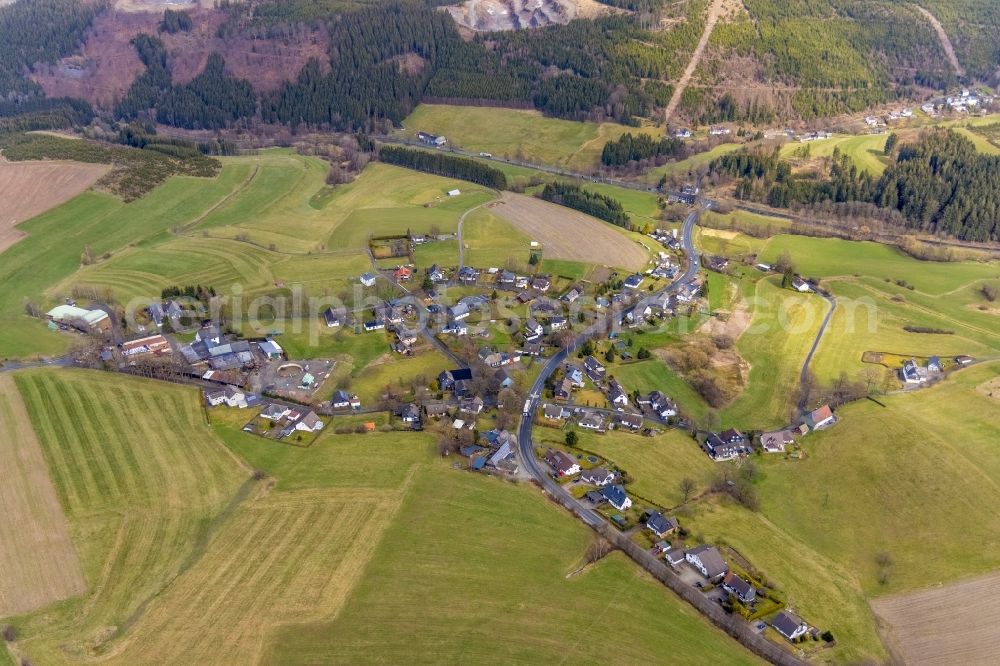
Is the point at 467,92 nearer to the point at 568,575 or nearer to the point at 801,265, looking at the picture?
the point at 801,265

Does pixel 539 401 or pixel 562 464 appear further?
pixel 539 401

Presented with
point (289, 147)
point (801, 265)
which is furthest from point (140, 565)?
point (289, 147)

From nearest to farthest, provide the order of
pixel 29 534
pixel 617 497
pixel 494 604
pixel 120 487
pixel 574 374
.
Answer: pixel 494 604
pixel 29 534
pixel 617 497
pixel 120 487
pixel 574 374

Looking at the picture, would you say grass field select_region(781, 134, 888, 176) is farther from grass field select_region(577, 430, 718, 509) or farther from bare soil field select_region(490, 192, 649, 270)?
grass field select_region(577, 430, 718, 509)

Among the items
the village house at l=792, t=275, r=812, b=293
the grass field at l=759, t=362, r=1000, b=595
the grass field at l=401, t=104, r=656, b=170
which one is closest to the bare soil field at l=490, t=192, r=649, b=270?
the village house at l=792, t=275, r=812, b=293

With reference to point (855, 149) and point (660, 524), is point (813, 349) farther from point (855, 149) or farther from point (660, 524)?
point (855, 149)

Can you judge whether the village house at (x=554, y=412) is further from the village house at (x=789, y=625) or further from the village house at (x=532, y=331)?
the village house at (x=789, y=625)

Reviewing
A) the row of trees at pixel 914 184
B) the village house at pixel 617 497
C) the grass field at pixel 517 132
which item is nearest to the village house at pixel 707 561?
the village house at pixel 617 497

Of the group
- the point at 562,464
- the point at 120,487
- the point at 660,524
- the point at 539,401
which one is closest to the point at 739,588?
the point at 660,524
